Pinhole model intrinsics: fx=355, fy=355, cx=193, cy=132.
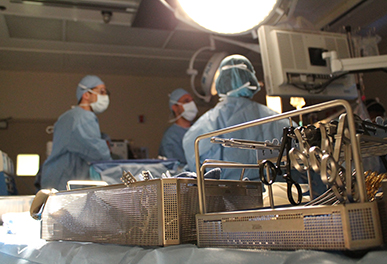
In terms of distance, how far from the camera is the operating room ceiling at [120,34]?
3180 millimetres

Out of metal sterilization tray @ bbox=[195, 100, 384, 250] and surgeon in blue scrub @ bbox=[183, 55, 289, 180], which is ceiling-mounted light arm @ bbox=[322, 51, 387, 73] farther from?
metal sterilization tray @ bbox=[195, 100, 384, 250]

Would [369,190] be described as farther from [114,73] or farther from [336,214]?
[114,73]

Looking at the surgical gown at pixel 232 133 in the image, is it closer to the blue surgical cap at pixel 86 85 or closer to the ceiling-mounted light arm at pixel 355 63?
the ceiling-mounted light arm at pixel 355 63

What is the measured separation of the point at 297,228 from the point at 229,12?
1025 mm

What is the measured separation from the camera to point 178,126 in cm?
366

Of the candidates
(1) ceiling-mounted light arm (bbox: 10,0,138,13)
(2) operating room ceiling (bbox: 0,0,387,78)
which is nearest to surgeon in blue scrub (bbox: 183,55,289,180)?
(2) operating room ceiling (bbox: 0,0,387,78)

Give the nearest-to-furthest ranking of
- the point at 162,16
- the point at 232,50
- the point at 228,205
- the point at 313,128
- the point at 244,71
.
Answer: the point at 313,128 < the point at 228,205 < the point at 244,71 < the point at 162,16 < the point at 232,50

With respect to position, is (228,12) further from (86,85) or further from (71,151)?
(86,85)

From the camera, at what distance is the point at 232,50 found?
14.2 feet

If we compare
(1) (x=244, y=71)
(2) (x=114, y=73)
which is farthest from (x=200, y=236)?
(2) (x=114, y=73)

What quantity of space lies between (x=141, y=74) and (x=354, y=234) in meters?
4.75

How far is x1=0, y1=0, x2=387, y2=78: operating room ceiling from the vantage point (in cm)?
318

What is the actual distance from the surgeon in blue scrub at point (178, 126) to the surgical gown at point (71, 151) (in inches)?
40.6

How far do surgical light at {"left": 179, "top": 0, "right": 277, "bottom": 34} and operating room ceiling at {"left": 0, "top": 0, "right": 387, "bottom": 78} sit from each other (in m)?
1.23
